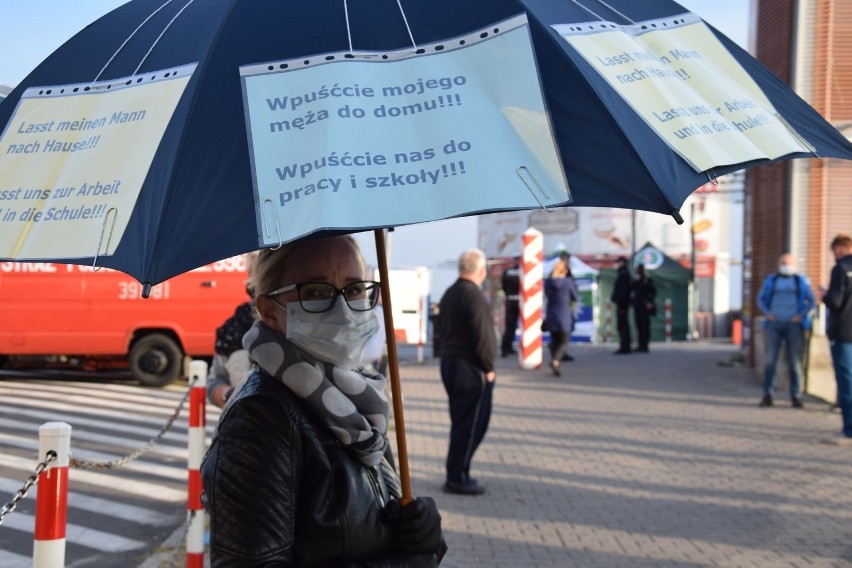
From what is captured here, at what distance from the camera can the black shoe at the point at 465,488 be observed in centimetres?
816

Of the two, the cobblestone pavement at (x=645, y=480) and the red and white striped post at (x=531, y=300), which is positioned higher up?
the red and white striped post at (x=531, y=300)

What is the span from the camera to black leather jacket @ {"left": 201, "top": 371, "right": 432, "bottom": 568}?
6.65ft

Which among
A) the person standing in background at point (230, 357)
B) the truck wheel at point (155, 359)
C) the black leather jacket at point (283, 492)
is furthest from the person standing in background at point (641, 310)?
the black leather jacket at point (283, 492)

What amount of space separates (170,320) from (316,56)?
590 inches

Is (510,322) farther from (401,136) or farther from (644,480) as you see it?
(401,136)

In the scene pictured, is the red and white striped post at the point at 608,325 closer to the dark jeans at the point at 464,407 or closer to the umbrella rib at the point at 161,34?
the dark jeans at the point at 464,407

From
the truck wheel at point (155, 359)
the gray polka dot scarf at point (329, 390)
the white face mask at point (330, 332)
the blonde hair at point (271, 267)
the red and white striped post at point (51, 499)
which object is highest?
the blonde hair at point (271, 267)

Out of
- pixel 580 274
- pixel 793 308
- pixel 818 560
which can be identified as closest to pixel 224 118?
pixel 818 560

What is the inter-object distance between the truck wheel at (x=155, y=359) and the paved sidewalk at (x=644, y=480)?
4219mm

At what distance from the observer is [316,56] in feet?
6.88

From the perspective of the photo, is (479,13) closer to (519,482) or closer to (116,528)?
(116,528)

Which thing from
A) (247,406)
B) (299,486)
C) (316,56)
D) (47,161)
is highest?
(316,56)

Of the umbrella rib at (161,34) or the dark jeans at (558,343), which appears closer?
the umbrella rib at (161,34)

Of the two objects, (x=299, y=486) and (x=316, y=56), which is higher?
(x=316, y=56)
